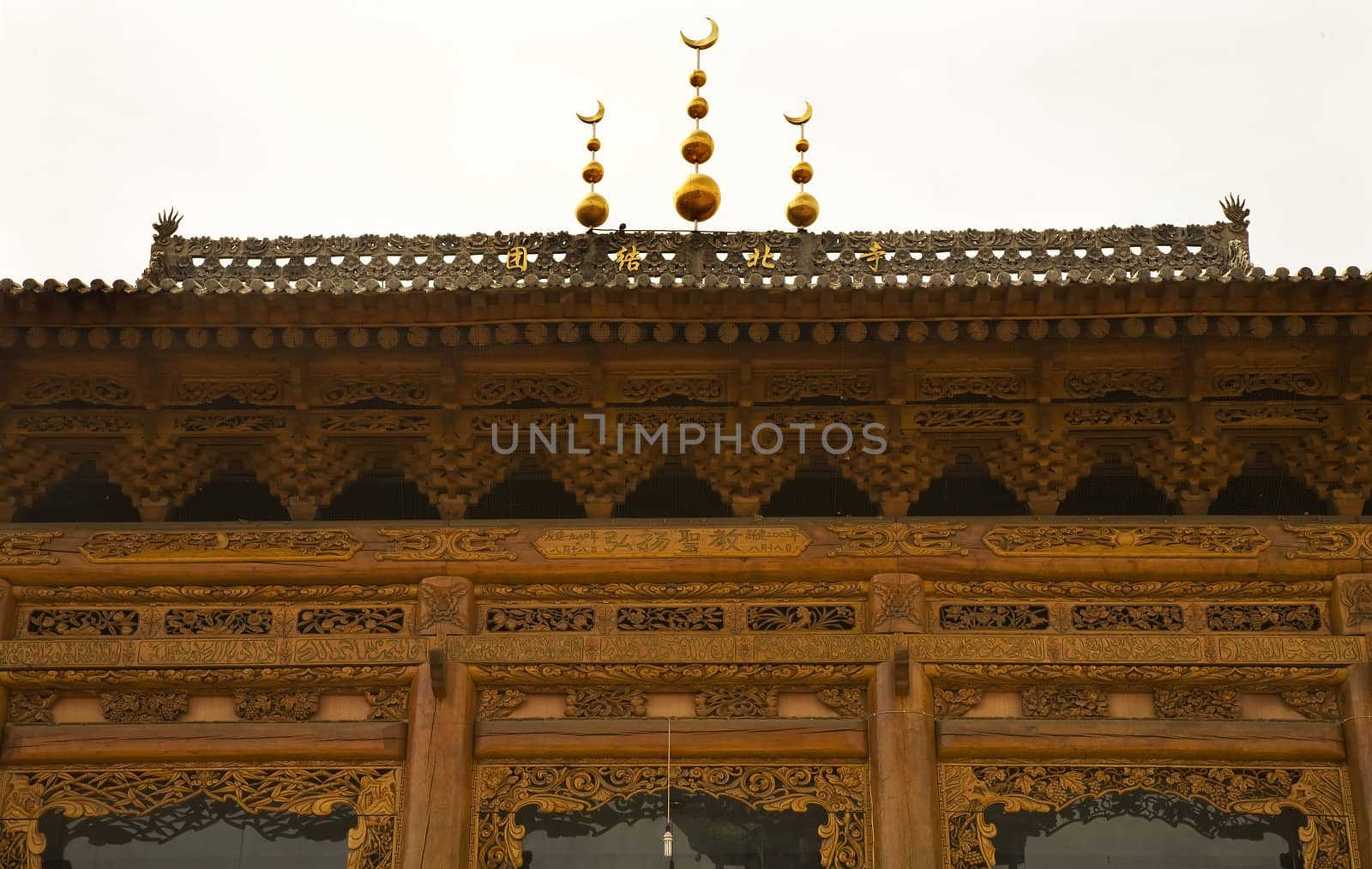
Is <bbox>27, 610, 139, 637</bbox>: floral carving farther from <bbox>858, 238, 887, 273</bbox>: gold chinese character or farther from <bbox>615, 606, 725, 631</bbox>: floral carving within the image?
<bbox>858, 238, 887, 273</bbox>: gold chinese character

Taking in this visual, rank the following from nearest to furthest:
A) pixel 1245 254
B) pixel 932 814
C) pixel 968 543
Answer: pixel 932 814 < pixel 968 543 < pixel 1245 254

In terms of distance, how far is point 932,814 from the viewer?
951cm

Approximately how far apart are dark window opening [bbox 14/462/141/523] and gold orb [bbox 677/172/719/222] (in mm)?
4297

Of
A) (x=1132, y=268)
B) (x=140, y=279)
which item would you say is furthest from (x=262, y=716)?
(x=1132, y=268)

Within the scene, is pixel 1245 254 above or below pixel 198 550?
above

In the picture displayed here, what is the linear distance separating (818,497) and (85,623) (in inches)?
174

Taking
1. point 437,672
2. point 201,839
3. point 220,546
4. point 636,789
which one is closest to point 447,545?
point 437,672

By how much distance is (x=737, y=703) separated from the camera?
9.99 metres

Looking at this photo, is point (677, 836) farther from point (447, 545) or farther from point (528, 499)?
point (528, 499)

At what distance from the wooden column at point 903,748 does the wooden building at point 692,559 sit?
3 cm

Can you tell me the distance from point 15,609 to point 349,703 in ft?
6.98

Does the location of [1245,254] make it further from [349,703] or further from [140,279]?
[140,279]

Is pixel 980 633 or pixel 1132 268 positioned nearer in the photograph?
pixel 980 633

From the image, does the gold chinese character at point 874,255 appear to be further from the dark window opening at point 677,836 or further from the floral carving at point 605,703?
the dark window opening at point 677,836
